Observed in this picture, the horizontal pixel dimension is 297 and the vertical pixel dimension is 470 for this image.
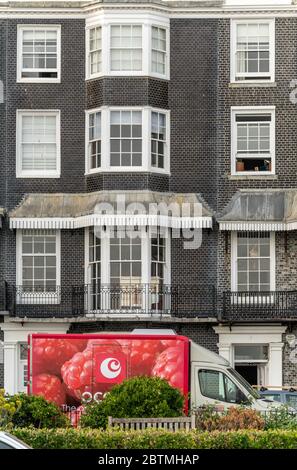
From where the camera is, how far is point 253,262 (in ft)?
187

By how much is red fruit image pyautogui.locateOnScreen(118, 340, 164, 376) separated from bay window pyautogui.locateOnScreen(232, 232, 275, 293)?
10301 millimetres

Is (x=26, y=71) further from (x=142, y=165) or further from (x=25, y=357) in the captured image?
(x=25, y=357)

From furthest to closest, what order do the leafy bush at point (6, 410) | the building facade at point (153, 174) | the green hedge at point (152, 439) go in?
the building facade at point (153, 174) < the leafy bush at point (6, 410) < the green hedge at point (152, 439)

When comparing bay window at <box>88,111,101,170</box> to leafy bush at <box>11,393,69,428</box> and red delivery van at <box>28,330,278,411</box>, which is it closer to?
red delivery van at <box>28,330,278,411</box>

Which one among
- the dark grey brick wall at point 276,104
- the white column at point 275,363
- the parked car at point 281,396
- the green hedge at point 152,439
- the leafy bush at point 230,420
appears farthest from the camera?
the dark grey brick wall at point 276,104

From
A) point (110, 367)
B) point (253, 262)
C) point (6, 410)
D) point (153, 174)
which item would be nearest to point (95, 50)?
point (153, 174)

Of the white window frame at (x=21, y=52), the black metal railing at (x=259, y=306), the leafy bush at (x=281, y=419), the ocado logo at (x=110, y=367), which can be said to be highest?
the white window frame at (x=21, y=52)

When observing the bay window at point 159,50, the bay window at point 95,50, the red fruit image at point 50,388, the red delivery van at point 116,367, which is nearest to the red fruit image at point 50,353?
the red delivery van at point 116,367

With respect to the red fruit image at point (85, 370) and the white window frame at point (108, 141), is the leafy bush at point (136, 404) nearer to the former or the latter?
the red fruit image at point (85, 370)

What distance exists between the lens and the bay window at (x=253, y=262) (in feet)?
187

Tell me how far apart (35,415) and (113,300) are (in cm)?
1590

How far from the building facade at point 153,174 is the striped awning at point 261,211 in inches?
1.7

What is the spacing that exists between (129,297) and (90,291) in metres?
1.28

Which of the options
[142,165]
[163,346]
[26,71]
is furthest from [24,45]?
[163,346]
